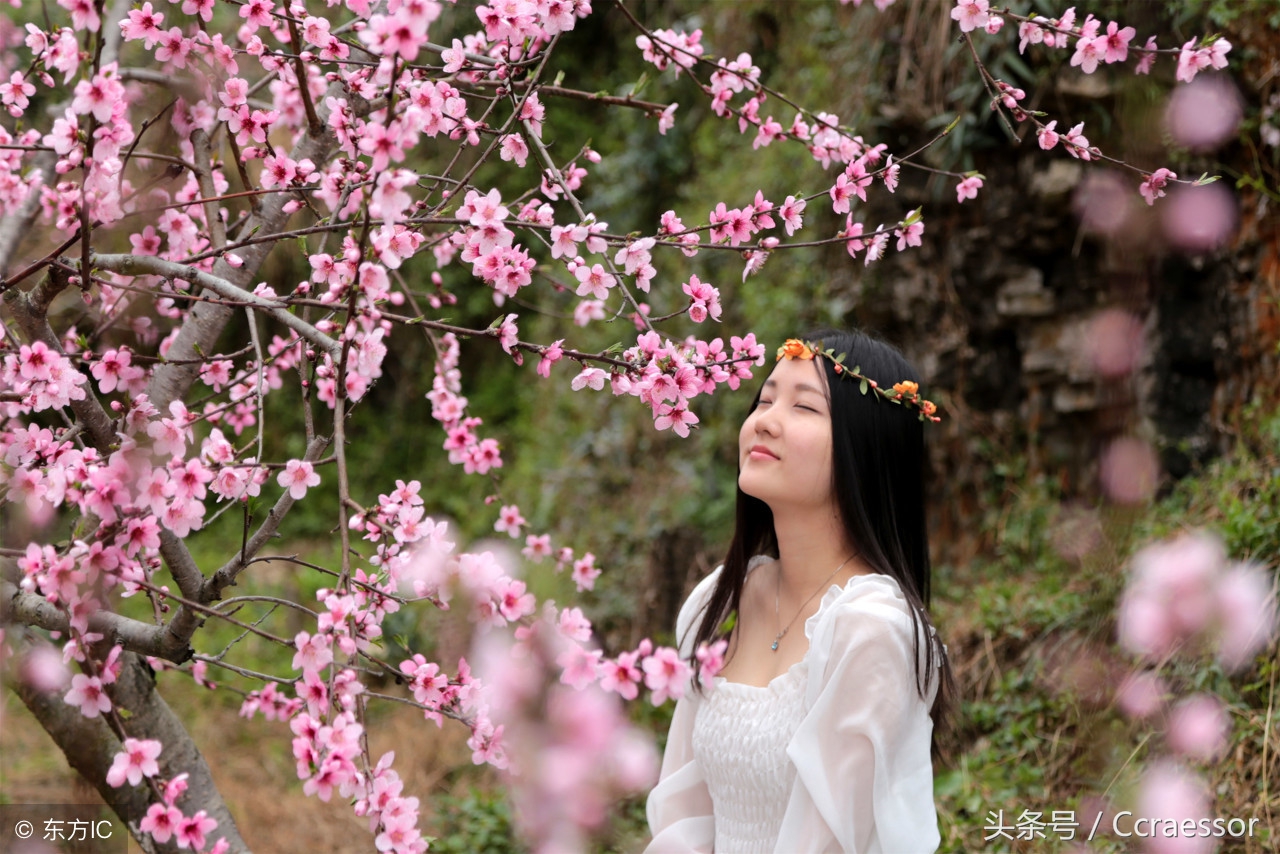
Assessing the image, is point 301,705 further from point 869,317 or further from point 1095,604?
point 869,317

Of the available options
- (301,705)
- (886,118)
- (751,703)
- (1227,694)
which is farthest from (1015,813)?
(886,118)

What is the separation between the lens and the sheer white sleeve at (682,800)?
1.84 m

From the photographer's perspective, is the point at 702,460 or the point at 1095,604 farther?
the point at 702,460

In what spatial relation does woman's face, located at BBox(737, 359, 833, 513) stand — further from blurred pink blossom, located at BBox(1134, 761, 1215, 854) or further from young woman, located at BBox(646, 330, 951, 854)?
blurred pink blossom, located at BBox(1134, 761, 1215, 854)

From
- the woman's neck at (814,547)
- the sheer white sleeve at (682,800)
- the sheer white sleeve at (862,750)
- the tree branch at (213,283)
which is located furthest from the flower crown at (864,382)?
the tree branch at (213,283)

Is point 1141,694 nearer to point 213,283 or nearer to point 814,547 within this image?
point 814,547

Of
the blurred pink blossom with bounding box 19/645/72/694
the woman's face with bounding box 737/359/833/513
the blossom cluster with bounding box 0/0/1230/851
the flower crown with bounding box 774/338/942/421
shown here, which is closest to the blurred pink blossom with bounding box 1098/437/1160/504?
the blossom cluster with bounding box 0/0/1230/851

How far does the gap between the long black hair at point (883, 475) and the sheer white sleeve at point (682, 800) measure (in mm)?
225

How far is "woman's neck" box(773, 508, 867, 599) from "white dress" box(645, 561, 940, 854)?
0.29 feet

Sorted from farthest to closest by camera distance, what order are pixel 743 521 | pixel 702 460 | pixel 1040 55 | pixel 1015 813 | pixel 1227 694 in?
pixel 702 460 → pixel 1040 55 → pixel 1015 813 → pixel 1227 694 → pixel 743 521

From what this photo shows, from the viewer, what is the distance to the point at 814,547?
1.80m

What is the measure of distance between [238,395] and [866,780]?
1436 mm

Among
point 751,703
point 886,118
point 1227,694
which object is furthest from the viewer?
point 886,118

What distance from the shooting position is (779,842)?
1.60m
